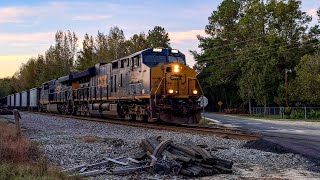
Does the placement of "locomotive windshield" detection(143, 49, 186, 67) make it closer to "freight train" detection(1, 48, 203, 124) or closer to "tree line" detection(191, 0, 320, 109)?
"freight train" detection(1, 48, 203, 124)

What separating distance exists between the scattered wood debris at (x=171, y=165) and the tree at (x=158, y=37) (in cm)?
7606

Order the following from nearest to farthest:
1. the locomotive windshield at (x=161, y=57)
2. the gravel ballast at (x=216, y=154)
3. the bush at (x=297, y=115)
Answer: the gravel ballast at (x=216, y=154), the locomotive windshield at (x=161, y=57), the bush at (x=297, y=115)

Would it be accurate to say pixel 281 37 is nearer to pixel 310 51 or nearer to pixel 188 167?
pixel 310 51

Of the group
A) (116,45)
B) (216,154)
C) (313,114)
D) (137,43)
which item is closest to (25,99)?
(116,45)

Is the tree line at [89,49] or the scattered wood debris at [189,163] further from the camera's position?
the tree line at [89,49]

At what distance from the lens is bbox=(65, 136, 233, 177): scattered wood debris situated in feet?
29.3

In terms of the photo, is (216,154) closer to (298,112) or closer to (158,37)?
(298,112)

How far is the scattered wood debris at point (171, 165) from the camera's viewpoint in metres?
8.94

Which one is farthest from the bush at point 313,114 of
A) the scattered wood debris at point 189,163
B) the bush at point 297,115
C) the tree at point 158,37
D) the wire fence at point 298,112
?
the tree at point 158,37

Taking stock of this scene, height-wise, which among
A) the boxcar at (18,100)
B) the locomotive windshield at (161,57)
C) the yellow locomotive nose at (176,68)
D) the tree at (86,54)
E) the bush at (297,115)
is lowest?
the bush at (297,115)

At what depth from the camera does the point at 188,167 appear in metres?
9.04

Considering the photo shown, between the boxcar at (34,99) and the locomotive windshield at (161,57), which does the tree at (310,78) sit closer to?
the locomotive windshield at (161,57)

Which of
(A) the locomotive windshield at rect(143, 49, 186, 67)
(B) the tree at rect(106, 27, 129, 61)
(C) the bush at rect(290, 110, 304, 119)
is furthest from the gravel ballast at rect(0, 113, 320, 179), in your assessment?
(B) the tree at rect(106, 27, 129, 61)

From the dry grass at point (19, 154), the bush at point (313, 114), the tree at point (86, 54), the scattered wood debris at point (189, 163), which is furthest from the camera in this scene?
the tree at point (86, 54)
